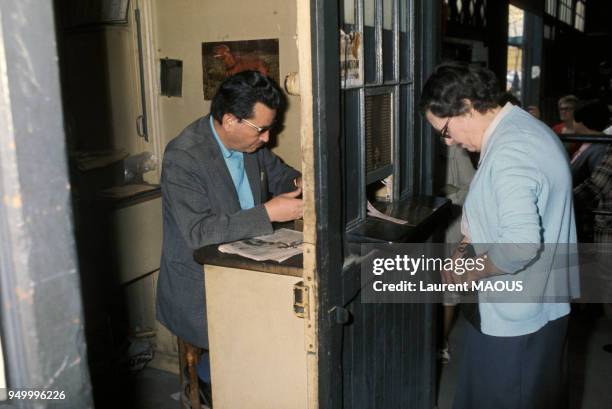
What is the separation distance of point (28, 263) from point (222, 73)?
8.66 ft

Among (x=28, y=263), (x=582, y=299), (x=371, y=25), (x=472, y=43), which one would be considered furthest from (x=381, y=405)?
(x=472, y=43)

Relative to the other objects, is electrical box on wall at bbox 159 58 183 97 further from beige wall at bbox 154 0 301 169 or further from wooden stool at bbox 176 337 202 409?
wooden stool at bbox 176 337 202 409

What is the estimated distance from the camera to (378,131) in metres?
2.27

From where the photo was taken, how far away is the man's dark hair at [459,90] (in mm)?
2109

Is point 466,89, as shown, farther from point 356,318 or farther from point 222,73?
point 222,73

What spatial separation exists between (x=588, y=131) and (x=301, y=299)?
3.70 m

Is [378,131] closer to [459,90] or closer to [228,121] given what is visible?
[459,90]

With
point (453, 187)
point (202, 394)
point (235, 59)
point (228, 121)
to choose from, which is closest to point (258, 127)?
point (228, 121)

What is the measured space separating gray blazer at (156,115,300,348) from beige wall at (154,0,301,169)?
701mm

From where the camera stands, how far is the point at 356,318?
216cm

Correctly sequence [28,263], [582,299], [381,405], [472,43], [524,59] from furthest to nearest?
[524,59] < [472,43] < [582,299] < [381,405] < [28,263]

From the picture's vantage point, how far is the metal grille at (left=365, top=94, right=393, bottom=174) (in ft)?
7.15

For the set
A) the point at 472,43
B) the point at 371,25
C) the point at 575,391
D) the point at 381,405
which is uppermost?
the point at 472,43

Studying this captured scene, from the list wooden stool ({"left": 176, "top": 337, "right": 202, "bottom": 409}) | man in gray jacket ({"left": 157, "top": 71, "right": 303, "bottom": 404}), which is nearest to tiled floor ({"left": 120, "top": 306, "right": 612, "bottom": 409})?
wooden stool ({"left": 176, "top": 337, "right": 202, "bottom": 409})
